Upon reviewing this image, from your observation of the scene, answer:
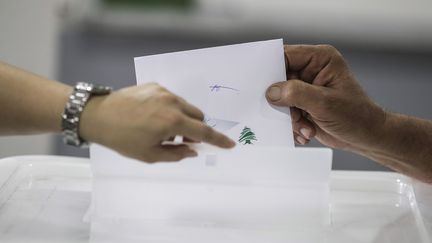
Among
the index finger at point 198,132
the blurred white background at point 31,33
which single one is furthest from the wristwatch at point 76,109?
the blurred white background at point 31,33

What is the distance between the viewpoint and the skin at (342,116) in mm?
912

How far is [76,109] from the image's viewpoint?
65 centimetres

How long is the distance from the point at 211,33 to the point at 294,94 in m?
1.00

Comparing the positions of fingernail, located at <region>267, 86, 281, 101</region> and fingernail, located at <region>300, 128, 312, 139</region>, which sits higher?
fingernail, located at <region>267, 86, 281, 101</region>

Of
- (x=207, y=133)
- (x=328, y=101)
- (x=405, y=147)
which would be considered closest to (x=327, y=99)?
(x=328, y=101)

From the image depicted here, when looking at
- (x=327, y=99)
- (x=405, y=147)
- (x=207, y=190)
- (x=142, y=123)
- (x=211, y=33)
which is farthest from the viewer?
(x=211, y=33)

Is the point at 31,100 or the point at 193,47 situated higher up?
the point at 31,100

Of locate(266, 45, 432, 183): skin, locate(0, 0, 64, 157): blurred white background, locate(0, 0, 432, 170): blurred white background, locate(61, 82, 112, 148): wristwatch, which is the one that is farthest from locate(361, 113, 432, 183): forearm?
locate(0, 0, 64, 157): blurred white background

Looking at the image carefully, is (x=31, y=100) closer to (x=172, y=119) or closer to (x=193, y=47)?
(x=172, y=119)

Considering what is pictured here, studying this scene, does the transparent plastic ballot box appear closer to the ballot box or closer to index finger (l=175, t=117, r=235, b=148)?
the ballot box

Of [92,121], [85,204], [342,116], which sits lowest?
[85,204]

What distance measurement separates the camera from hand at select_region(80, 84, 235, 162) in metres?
0.62

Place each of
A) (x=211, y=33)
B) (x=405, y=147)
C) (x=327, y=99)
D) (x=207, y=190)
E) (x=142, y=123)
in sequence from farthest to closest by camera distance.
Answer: (x=211, y=33), (x=405, y=147), (x=327, y=99), (x=207, y=190), (x=142, y=123)

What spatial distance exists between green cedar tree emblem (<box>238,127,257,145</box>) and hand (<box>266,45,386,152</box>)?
0.20 ft
